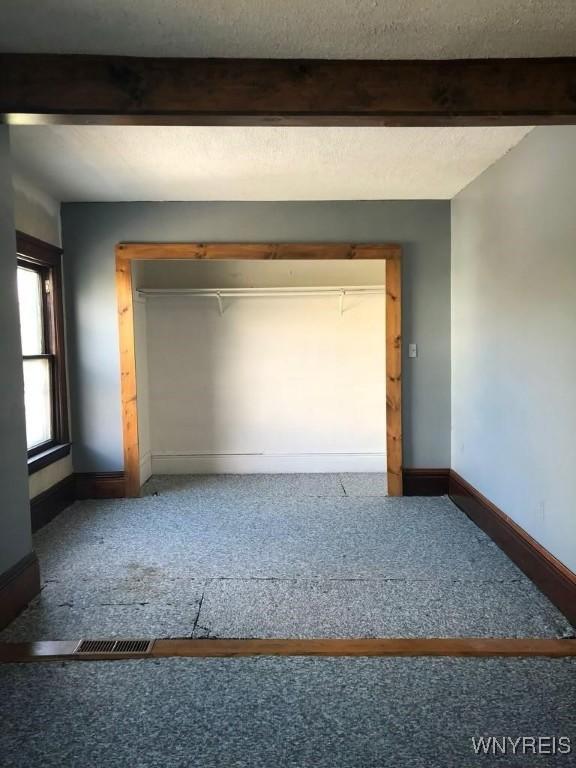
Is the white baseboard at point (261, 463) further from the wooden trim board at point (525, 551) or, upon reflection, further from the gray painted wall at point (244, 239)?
the wooden trim board at point (525, 551)

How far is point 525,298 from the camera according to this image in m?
2.95

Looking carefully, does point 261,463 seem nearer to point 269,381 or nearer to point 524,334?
point 269,381

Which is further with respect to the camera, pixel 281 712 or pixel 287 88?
pixel 287 88

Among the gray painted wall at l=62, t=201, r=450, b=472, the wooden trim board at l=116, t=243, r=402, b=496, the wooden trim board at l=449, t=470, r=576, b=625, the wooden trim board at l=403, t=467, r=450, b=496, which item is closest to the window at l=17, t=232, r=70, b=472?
the gray painted wall at l=62, t=201, r=450, b=472

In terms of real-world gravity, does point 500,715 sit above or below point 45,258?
below

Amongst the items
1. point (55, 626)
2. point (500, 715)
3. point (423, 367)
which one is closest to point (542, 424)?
point (500, 715)

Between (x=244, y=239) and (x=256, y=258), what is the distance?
0.60 feet

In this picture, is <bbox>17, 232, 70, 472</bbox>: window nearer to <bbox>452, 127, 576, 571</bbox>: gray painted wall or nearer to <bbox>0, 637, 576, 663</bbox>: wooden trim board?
<bbox>0, 637, 576, 663</bbox>: wooden trim board

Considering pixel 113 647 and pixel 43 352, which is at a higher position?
pixel 43 352

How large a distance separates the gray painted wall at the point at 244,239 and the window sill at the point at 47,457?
0.20 metres

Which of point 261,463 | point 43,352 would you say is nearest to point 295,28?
point 43,352

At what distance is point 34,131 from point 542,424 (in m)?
3.07

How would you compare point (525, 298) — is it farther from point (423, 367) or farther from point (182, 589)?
point (182, 589)

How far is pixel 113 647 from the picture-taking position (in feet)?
7.35
